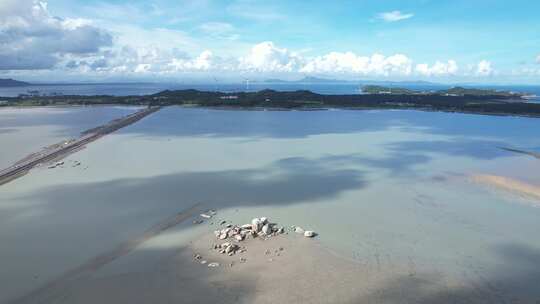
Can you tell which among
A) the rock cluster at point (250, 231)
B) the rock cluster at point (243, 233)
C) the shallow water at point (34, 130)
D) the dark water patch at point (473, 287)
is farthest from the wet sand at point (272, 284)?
the shallow water at point (34, 130)

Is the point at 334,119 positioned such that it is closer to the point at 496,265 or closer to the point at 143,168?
the point at 143,168

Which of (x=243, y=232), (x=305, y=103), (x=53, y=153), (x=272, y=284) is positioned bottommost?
(x=272, y=284)

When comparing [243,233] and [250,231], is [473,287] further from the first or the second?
[243,233]

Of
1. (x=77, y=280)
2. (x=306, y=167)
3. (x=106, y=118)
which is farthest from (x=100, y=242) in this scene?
(x=106, y=118)

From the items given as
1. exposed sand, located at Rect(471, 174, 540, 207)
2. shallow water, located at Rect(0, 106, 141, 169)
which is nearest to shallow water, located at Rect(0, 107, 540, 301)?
exposed sand, located at Rect(471, 174, 540, 207)

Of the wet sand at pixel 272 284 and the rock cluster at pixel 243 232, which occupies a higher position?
the rock cluster at pixel 243 232

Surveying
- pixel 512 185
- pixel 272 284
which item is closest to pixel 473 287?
pixel 272 284

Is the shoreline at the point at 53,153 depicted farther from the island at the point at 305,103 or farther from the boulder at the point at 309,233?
the island at the point at 305,103
